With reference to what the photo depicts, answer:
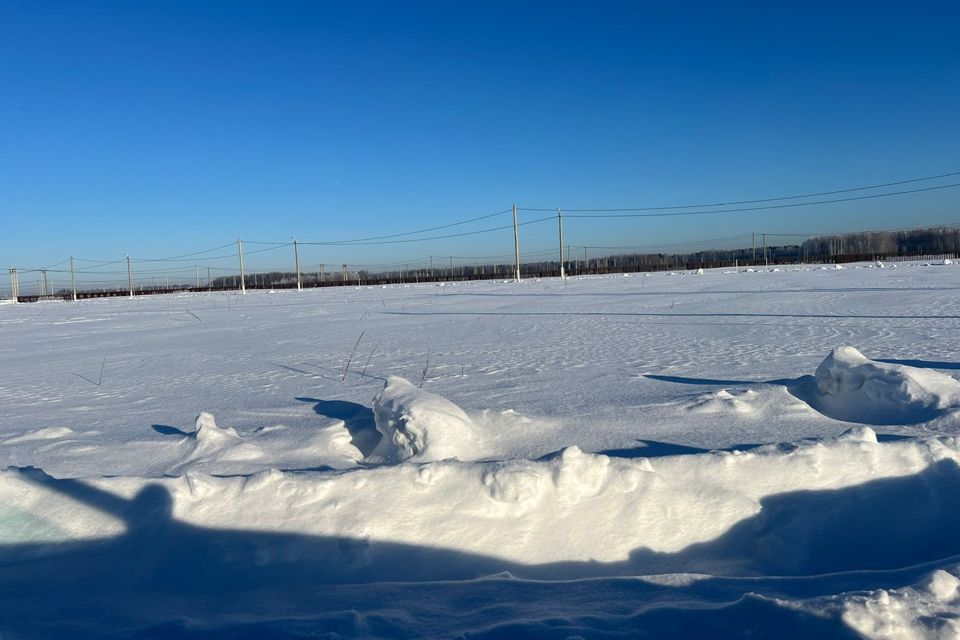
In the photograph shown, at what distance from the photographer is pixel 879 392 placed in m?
3.56

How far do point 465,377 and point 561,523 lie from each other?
122 inches

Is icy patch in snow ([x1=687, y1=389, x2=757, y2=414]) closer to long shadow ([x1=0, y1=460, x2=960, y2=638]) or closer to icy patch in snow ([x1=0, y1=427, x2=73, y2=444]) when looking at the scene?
long shadow ([x1=0, y1=460, x2=960, y2=638])

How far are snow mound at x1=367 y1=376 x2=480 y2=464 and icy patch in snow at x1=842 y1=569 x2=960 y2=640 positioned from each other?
1.71m

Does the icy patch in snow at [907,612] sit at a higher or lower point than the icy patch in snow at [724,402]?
lower

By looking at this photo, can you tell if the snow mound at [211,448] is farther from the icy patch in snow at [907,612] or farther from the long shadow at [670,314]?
the long shadow at [670,314]

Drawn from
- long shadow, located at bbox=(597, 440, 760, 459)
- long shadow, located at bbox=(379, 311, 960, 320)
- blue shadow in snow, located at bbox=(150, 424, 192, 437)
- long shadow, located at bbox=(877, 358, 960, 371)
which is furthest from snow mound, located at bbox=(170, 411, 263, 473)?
long shadow, located at bbox=(379, 311, 960, 320)

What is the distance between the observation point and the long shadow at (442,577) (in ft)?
5.27

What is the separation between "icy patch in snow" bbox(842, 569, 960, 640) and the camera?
140 centimetres

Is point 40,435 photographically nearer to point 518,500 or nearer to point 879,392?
point 518,500

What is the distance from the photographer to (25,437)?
3.58 metres

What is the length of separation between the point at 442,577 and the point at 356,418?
181 cm

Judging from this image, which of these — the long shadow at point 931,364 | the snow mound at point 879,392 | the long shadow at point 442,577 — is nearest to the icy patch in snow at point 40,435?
the long shadow at point 442,577

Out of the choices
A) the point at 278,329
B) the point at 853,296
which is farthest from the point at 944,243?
the point at 278,329

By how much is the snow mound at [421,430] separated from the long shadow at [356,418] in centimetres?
11
